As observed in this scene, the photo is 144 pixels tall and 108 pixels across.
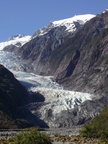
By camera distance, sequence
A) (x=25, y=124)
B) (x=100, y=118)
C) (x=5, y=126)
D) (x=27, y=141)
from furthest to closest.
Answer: (x=25, y=124), (x=100, y=118), (x=5, y=126), (x=27, y=141)

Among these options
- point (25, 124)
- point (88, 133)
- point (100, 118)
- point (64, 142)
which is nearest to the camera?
point (64, 142)

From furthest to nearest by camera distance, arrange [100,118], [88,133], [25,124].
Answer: [25,124] → [100,118] → [88,133]

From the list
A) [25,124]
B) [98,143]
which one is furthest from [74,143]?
[25,124]

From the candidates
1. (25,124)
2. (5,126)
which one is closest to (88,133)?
(5,126)

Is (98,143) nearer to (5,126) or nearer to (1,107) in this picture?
(5,126)

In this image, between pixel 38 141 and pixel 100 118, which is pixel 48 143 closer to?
pixel 38 141

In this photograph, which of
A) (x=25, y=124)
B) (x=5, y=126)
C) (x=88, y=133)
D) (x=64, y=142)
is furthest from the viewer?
(x=25, y=124)

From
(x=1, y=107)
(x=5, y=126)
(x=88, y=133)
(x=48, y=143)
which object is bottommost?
(x=48, y=143)

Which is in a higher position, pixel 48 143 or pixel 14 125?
pixel 14 125

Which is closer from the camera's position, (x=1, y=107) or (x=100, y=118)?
(x=100, y=118)
